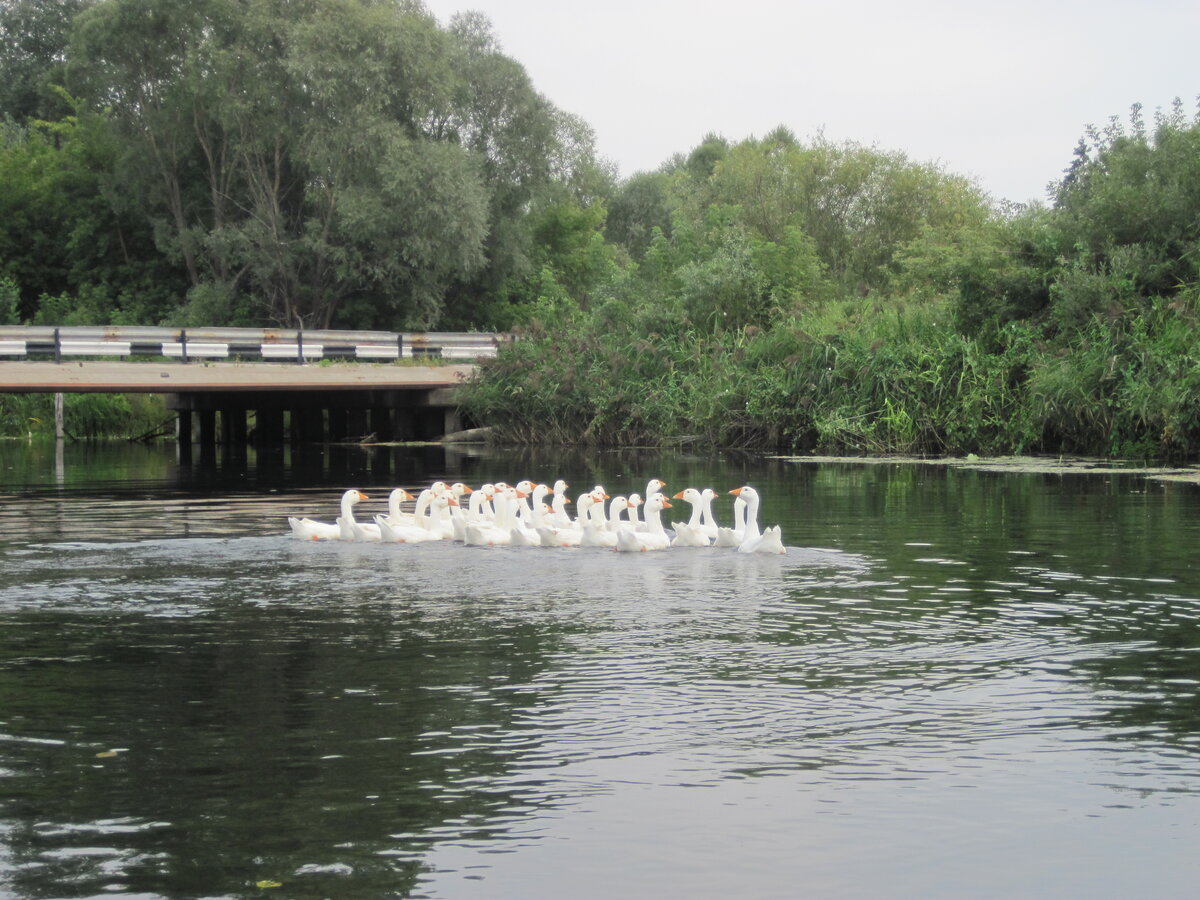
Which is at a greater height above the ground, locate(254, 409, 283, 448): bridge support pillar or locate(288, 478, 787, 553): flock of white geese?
locate(254, 409, 283, 448): bridge support pillar

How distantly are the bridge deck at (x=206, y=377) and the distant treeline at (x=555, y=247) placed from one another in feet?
9.65

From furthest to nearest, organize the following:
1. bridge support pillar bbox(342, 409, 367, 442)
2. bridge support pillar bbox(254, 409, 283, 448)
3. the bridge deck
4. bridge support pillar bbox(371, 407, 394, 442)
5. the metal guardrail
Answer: bridge support pillar bbox(254, 409, 283, 448), bridge support pillar bbox(342, 409, 367, 442), bridge support pillar bbox(371, 407, 394, 442), the metal guardrail, the bridge deck

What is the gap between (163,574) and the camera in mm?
15305

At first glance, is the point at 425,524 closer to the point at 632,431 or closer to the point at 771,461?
the point at 771,461

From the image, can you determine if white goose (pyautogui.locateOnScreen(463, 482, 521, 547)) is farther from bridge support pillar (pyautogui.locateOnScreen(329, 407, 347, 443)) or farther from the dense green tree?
the dense green tree

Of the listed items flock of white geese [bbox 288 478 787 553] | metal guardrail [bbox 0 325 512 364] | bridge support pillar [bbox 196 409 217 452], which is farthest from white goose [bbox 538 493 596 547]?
bridge support pillar [bbox 196 409 217 452]

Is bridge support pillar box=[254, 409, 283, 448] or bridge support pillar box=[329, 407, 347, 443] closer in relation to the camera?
bridge support pillar box=[329, 407, 347, 443]

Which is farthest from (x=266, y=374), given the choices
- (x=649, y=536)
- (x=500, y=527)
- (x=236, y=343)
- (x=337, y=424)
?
(x=649, y=536)

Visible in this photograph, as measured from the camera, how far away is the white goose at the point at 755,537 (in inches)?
636

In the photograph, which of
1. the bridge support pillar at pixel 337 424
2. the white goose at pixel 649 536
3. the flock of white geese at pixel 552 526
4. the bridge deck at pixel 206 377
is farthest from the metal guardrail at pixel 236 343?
the white goose at pixel 649 536

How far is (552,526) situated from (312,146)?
36434mm

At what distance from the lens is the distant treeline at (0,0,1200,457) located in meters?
35.3

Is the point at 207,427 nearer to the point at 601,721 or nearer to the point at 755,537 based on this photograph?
the point at 755,537

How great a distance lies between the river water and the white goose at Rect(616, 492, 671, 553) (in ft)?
0.89
